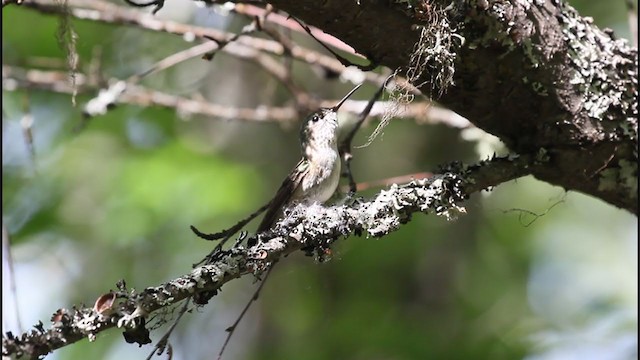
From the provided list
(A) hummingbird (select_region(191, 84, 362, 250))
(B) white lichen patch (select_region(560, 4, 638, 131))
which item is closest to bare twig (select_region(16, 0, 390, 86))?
(A) hummingbird (select_region(191, 84, 362, 250))

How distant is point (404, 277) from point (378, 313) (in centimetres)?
77

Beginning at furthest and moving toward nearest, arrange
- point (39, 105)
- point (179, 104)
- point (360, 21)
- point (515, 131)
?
point (39, 105) < point (179, 104) < point (515, 131) < point (360, 21)

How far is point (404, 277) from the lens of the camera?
21.2 ft

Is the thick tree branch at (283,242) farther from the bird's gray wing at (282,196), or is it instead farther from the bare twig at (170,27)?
the bare twig at (170,27)

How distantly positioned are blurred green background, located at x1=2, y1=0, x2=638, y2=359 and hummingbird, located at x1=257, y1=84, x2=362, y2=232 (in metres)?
2.05

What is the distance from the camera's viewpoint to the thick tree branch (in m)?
1.39

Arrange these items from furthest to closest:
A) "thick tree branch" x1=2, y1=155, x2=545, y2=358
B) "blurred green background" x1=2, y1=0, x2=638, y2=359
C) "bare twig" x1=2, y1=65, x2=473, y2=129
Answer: "blurred green background" x1=2, y1=0, x2=638, y2=359, "bare twig" x1=2, y1=65, x2=473, y2=129, "thick tree branch" x1=2, y1=155, x2=545, y2=358

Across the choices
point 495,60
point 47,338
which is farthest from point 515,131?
point 47,338

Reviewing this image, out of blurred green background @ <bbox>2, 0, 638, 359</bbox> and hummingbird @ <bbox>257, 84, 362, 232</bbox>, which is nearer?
hummingbird @ <bbox>257, 84, 362, 232</bbox>

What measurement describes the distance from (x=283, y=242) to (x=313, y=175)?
760mm

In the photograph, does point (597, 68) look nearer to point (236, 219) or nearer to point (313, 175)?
point (313, 175)

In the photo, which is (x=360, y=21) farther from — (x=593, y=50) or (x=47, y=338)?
(x=47, y=338)

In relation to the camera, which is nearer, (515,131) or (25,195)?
(515,131)

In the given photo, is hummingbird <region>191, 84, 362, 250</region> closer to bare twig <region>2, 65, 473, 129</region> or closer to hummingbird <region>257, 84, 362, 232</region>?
hummingbird <region>257, 84, 362, 232</region>
